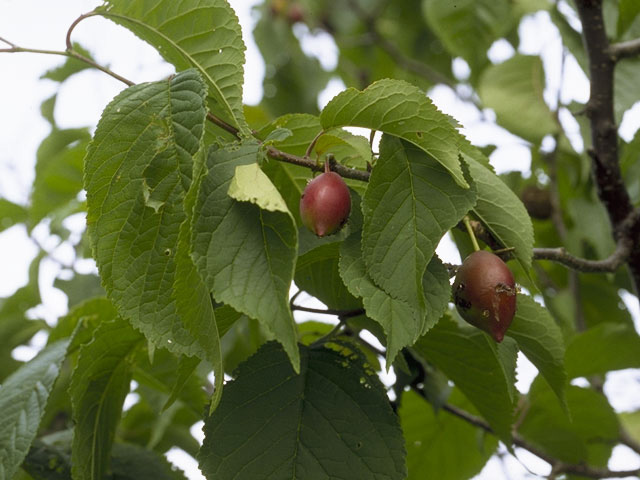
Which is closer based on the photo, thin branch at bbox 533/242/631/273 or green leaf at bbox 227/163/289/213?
green leaf at bbox 227/163/289/213

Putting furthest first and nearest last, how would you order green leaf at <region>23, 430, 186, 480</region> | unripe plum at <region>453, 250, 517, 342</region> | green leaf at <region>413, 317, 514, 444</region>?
green leaf at <region>23, 430, 186, 480</region> < green leaf at <region>413, 317, 514, 444</region> < unripe plum at <region>453, 250, 517, 342</region>

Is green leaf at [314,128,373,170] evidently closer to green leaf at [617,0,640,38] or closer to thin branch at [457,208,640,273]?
thin branch at [457,208,640,273]

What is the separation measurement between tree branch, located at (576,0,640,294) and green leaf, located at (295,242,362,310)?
0.51 metres

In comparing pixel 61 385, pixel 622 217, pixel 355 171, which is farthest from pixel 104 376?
pixel 622 217

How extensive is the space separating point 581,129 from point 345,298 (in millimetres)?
702

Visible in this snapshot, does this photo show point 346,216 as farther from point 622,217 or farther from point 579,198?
point 579,198

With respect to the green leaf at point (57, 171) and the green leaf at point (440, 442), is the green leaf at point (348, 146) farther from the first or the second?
the green leaf at point (57, 171)

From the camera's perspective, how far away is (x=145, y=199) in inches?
28.1

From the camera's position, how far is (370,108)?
738 millimetres

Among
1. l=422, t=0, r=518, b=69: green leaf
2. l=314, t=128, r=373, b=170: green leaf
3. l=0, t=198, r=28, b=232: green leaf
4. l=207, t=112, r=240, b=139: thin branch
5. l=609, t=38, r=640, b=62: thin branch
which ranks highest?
l=422, t=0, r=518, b=69: green leaf

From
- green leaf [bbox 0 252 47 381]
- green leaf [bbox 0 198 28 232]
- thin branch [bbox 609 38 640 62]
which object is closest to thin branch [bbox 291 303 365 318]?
thin branch [bbox 609 38 640 62]

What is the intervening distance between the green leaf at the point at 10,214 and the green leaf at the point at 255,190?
144 cm

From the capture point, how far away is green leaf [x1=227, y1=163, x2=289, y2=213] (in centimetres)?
65

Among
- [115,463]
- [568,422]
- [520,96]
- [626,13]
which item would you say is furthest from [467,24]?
[115,463]
